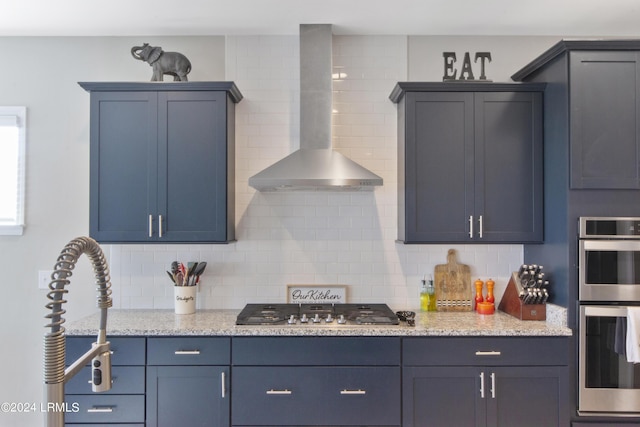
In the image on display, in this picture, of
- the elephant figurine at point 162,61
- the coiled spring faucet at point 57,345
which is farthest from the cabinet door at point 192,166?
the coiled spring faucet at point 57,345

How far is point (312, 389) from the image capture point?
2.43 m

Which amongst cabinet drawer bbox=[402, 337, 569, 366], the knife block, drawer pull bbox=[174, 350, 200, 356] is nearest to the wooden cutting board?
the knife block

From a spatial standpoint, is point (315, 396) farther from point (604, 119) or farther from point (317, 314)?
point (604, 119)

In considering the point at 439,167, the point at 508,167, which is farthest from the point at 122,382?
the point at 508,167

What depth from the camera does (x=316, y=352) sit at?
8.03 ft

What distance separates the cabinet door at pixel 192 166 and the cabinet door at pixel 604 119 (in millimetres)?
2081

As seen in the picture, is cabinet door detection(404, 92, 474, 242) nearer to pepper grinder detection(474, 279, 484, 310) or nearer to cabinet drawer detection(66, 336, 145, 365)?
pepper grinder detection(474, 279, 484, 310)

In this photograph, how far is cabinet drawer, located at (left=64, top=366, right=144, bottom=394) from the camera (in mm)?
2410

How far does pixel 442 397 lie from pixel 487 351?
364 mm

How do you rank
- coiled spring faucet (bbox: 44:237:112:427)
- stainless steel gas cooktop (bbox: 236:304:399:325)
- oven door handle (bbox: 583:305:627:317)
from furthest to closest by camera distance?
1. stainless steel gas cooktop (bbox: 236:304:399:325)
2. oven door handle (bbox: 583:305:627:317)
3. coiled spring faucet (bbox: 44:237:112:427)

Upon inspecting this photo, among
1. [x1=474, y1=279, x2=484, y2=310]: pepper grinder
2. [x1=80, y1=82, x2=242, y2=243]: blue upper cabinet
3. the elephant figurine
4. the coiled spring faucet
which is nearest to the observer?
the coiled spring faucet

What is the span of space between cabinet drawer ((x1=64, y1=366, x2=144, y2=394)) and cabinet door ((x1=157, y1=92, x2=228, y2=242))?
788mm

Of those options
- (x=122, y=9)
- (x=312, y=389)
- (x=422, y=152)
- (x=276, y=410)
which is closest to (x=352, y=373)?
(x=312, y=389)

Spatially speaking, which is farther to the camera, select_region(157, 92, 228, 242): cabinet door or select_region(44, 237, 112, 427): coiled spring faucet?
select_region(157, 92, 228, 242): cabinet door
